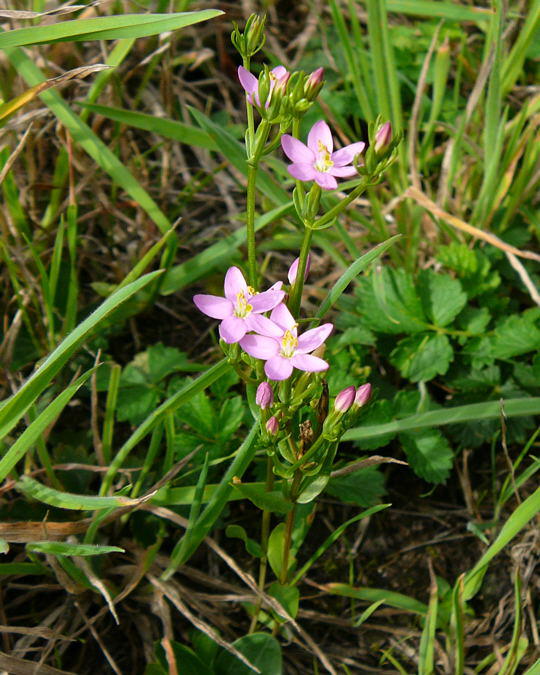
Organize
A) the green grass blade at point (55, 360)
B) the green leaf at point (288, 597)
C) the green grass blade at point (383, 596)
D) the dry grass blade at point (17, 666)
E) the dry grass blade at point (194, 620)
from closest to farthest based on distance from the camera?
1. the green grass blade at point (55, 360)
2. the dry grass blade at point (17, 666)
3. the dry grass blade at point (194, 620)
4. the green leaf at point (288, 597)
5. the green grass blade at point (383, 596)

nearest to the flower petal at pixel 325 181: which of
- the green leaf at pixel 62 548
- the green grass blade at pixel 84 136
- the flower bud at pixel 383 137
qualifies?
the flower bud at pixel 383 137

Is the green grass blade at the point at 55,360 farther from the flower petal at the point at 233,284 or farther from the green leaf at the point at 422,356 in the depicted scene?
the green leaf at the point at 422,356

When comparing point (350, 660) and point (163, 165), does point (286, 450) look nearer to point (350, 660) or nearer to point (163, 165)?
point (350, 660)

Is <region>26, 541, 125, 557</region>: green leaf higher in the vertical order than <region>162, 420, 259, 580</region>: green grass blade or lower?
higher

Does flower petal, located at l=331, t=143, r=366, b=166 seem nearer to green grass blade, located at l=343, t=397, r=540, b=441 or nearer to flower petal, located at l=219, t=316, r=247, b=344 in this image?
flower petal, located at l=219, t=316, r=247, b=344

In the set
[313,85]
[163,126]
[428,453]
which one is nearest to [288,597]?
[428,453]

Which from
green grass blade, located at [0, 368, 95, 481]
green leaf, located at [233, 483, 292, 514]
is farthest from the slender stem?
green grass blade, located at [0, 368, 95, 481]
